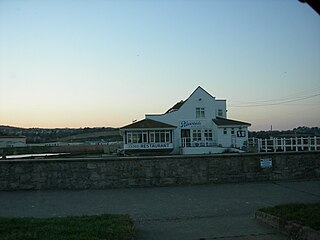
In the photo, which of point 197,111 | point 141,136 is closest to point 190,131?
point 197,111

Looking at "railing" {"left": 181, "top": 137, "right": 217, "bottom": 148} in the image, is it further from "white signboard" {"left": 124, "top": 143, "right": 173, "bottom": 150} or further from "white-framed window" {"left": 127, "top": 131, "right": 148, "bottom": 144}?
"white-framed window" {"left": 127, "top": 131, "right": 148, "bottom": 144}

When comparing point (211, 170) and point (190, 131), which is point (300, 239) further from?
point (190, 131)

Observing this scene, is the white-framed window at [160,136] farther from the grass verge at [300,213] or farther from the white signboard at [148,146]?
the grass verge at [300,213]

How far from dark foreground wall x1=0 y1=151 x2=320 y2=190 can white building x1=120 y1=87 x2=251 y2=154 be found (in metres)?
33.4

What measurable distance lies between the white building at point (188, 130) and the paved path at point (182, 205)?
35.8m

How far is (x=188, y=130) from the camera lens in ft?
187

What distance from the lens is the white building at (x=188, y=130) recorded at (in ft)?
174

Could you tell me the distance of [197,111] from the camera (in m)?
57.8

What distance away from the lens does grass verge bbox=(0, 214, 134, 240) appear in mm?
6262

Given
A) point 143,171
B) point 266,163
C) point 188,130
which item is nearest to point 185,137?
point 188,130

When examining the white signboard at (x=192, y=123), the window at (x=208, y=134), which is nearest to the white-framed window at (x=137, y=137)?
the white signboard at (x=192, y=123)

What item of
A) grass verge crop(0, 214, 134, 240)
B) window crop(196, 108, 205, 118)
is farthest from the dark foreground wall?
window crop(196, 108, 205, 118)

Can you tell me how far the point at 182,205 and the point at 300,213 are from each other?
375 cm

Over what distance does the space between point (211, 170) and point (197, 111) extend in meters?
43.0
